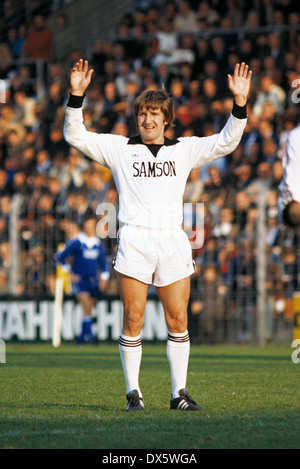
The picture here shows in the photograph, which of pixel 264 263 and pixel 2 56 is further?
pixel 2 56

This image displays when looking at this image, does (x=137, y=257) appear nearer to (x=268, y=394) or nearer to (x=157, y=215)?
(x=157, y=215)

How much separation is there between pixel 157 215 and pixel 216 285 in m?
9.46

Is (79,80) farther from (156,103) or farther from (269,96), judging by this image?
(269,96)

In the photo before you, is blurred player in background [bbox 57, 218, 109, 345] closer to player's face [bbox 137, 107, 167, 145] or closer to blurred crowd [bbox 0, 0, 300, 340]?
blurred crowd [bbox 0, 0, 300, 340]

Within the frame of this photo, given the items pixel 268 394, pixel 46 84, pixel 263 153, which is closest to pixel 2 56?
pixel 46 84

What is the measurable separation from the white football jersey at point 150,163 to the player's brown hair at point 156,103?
0.22 metres

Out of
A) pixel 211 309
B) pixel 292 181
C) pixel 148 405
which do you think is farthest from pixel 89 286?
pixel 292 181

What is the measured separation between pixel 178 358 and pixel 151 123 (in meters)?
1.72

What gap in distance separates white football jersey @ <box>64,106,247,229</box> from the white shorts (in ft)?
0.24

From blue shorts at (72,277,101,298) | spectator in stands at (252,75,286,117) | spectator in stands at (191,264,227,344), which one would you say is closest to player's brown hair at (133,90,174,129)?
spectator in stands at (191,264,227,344)

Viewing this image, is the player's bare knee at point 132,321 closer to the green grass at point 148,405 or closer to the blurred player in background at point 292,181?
the green grass at point 148,405

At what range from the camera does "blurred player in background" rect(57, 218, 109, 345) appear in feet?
55.0

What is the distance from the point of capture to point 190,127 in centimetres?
1791

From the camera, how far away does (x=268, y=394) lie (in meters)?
8.38
